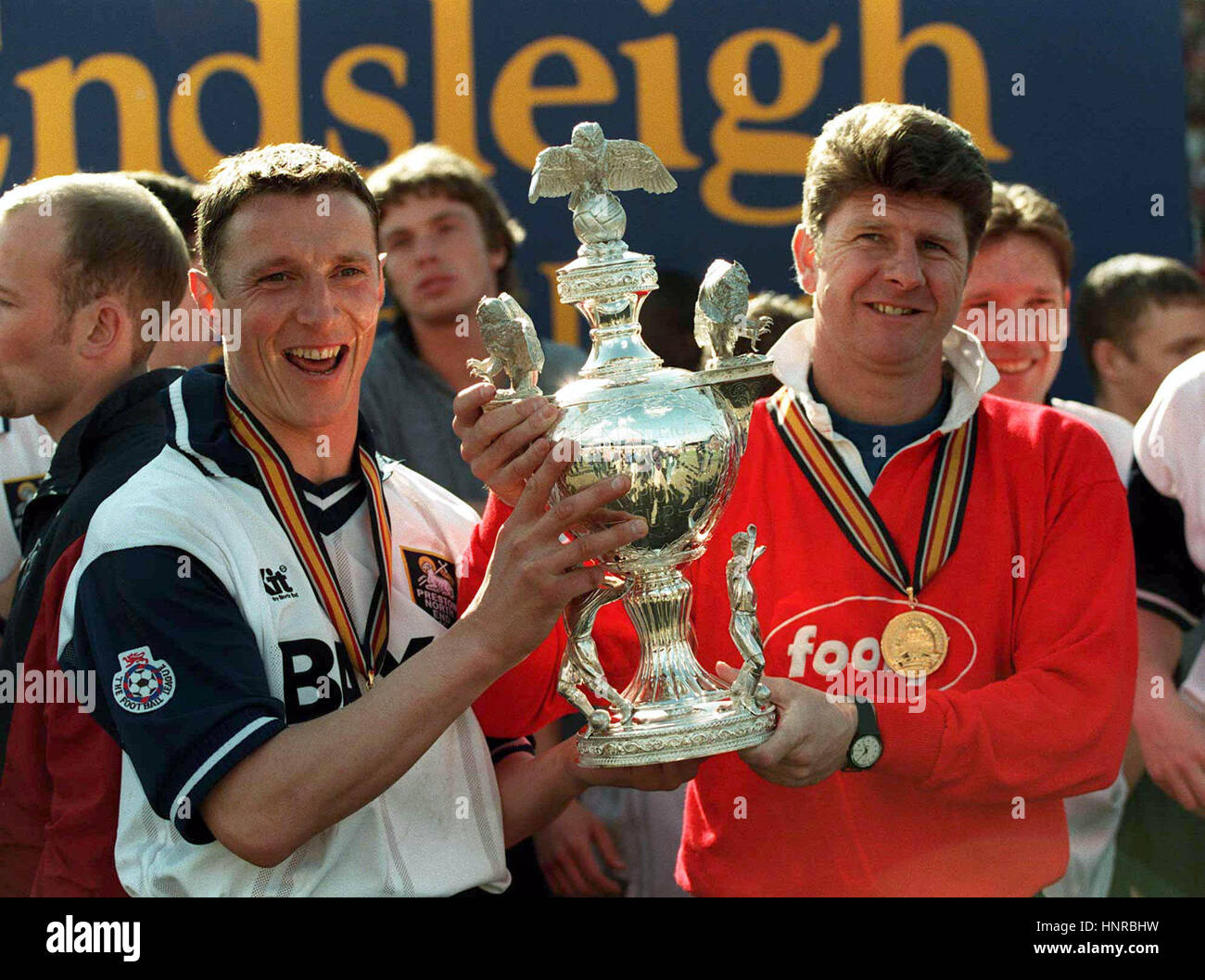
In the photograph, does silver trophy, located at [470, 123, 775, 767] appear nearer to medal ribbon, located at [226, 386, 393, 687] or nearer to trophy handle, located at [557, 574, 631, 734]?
trophy handle, located at [557, 574, 631, 734]

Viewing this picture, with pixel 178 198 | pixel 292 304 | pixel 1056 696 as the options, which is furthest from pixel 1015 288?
pixel 178 198

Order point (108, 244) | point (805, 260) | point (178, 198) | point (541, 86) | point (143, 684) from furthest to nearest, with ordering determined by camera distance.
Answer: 1. point (541, 86)
2. point (178, 198)
3. point (108, 244)
4. point (805, 260)
5. point (143, 684)

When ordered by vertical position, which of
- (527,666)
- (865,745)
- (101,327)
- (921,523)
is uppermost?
(101,327)

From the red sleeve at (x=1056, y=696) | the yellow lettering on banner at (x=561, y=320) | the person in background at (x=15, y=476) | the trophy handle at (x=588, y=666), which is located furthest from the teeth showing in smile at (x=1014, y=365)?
the person in background at (x=15, y=476)

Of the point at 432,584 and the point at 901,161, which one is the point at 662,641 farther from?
→ the point at 901,161

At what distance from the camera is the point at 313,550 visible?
2.47 metres

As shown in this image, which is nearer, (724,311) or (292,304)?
(724,311)

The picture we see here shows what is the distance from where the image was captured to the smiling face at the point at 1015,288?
12.5 feet

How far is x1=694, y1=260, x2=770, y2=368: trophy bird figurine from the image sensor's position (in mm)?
2443

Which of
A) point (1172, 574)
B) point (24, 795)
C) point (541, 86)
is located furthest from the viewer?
point (541, 86)

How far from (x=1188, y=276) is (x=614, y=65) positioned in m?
1.92

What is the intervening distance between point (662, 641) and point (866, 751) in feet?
1.22

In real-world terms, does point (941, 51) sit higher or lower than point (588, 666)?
higher
